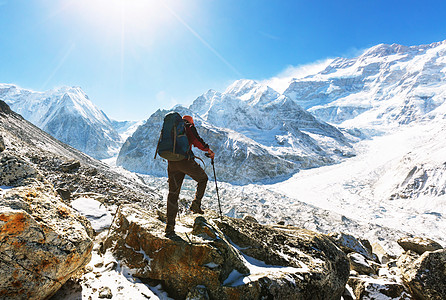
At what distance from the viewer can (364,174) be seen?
41.7 metres

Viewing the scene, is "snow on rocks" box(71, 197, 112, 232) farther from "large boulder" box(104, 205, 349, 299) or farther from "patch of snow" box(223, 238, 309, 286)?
"patch of snow" box(223, 238, 309, 286)

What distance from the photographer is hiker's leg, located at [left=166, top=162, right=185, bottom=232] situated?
13.9 feet

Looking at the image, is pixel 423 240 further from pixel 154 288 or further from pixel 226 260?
pixel 154 288

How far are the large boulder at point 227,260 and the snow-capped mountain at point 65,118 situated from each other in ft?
445

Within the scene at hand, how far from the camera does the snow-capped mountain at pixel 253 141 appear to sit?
56312 mm

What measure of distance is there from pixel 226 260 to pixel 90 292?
2214 mm

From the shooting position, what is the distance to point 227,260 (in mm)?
3766

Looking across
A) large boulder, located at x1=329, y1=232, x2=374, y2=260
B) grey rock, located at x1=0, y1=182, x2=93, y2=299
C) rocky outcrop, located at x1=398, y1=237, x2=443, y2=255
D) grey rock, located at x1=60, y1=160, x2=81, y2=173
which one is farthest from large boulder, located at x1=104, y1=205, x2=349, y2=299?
grey rock, located at x1=60, y1=160, x2=81, y2=173

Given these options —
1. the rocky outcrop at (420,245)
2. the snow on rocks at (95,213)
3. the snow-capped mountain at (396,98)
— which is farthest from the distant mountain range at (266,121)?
the snow on rocks at (95,213)

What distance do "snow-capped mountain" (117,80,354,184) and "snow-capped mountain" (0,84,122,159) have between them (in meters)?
65.9

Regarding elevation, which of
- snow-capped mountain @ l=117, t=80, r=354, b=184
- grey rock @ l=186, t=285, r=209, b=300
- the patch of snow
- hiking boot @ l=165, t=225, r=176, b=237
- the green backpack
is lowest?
grey rock @ l=186, t=285, r=209, b=300

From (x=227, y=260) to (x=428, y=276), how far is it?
4689 millimetres

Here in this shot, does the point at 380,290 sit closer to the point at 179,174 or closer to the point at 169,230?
the point at 169,230

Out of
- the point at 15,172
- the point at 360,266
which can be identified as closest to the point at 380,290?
the point at 360,266
